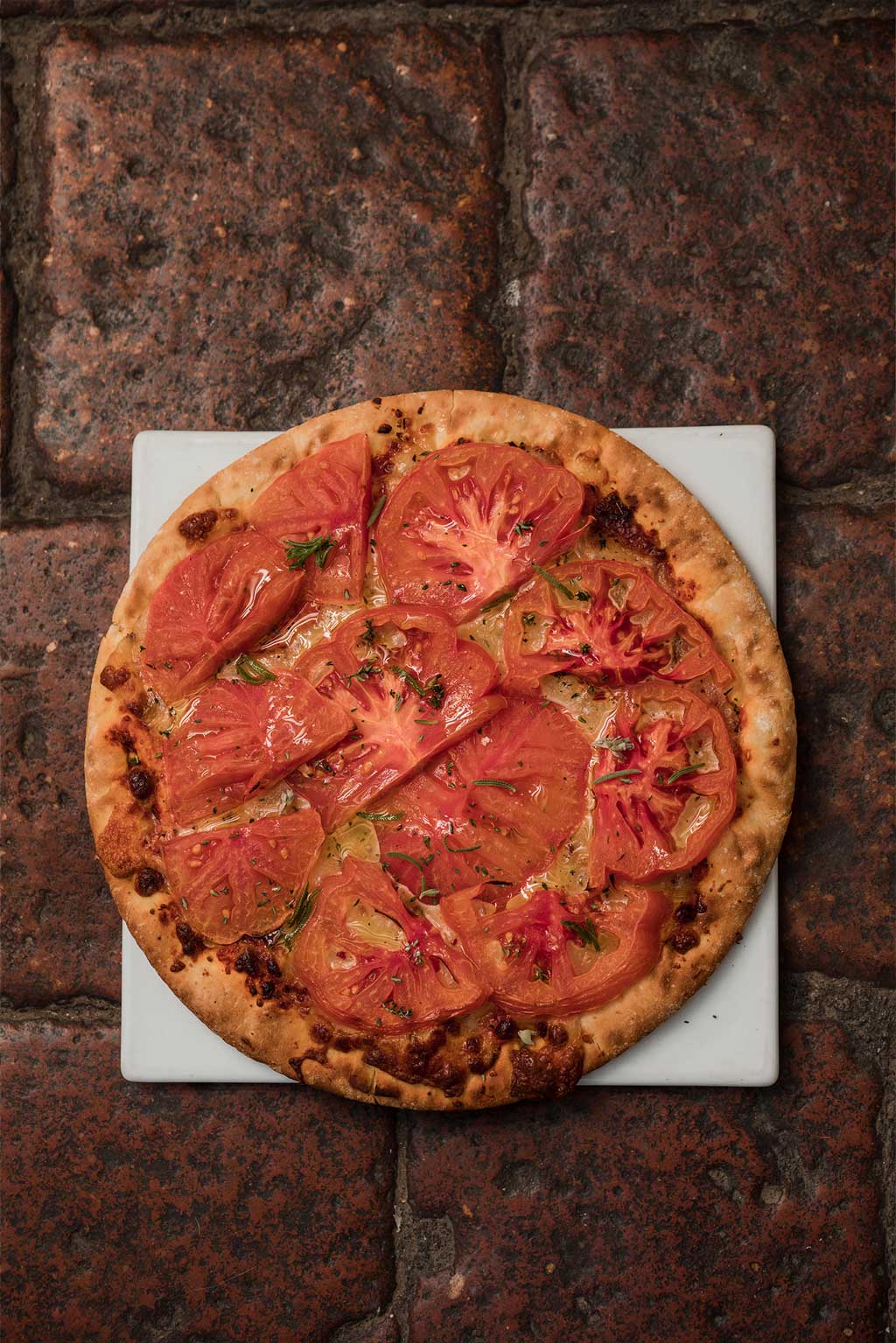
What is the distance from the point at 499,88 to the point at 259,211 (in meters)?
0.70

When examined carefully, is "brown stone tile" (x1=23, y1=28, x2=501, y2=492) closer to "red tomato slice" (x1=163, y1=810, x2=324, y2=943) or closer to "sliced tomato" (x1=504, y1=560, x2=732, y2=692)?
"sliced tomato" (x1=504, y1=560, x2=732, y2=692)

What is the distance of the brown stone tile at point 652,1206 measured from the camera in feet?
9.16

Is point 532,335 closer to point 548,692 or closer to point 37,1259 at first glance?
point 548,692

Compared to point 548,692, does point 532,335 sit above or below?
above

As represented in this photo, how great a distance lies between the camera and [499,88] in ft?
9.86

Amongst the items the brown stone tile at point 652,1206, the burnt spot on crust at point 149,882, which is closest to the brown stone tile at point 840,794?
the brown stone tile at point 652,1206

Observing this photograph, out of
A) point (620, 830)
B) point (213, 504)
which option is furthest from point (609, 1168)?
point (213, 504)

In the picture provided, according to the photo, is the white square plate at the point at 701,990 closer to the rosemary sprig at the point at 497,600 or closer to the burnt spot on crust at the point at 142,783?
the burnt spot on crust at the point at 142,783

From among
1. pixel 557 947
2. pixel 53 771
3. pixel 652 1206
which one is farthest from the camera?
pixel 53 771

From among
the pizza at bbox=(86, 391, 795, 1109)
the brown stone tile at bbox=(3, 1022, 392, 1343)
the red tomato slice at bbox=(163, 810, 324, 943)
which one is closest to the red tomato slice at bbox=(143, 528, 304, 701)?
the pizza at bbox=(86, 391, 795, 1109)

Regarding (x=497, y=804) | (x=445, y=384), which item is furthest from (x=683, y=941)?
(x=445, y=384)

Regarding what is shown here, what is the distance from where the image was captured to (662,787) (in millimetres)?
2574

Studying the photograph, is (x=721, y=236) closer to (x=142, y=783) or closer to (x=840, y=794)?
(x=840, y=794)

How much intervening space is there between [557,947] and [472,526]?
95 cm
